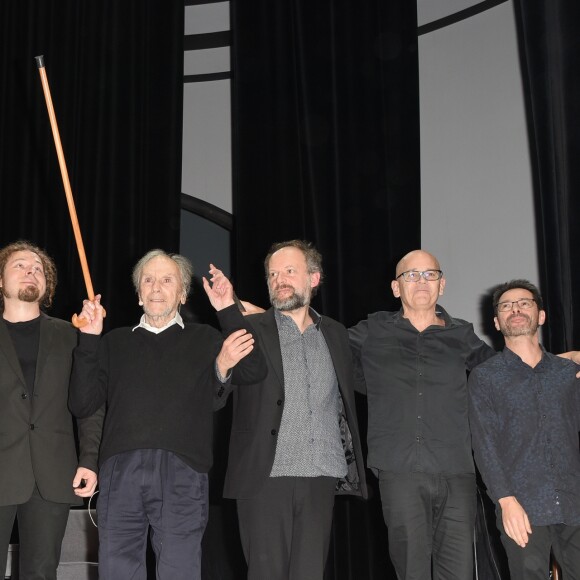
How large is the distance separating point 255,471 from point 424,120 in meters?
3.03

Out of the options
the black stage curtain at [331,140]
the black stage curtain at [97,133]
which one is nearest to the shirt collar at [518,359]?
the black stage curtain at [331,140]

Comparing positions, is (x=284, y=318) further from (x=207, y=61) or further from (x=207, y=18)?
(x=207, y=18)

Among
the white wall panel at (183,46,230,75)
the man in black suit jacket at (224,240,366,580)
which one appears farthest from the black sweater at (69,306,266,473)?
the white wall panel at (183,46,230,75)

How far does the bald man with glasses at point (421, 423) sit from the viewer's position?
8.50 ft

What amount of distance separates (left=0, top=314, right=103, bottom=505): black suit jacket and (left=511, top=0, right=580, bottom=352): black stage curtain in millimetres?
2205

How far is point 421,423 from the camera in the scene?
2.66 metres

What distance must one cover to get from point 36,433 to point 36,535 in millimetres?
308

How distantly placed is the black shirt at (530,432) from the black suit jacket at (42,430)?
127 centimetres

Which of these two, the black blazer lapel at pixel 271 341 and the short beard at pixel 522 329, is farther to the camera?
the short beard at pixel 522 329

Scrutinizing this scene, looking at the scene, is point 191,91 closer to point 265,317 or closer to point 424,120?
point 424,120

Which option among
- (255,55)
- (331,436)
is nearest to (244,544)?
(331,436)

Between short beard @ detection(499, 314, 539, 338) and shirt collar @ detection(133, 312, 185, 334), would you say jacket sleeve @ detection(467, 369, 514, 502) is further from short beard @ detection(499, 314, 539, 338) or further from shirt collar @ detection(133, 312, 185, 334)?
shirt collar @ detection(133, 312, 185, 334)

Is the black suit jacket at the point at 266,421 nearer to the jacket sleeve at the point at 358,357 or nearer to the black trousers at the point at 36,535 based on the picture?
the jacket sleeve at the point at 358,357

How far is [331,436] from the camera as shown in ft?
8.60
